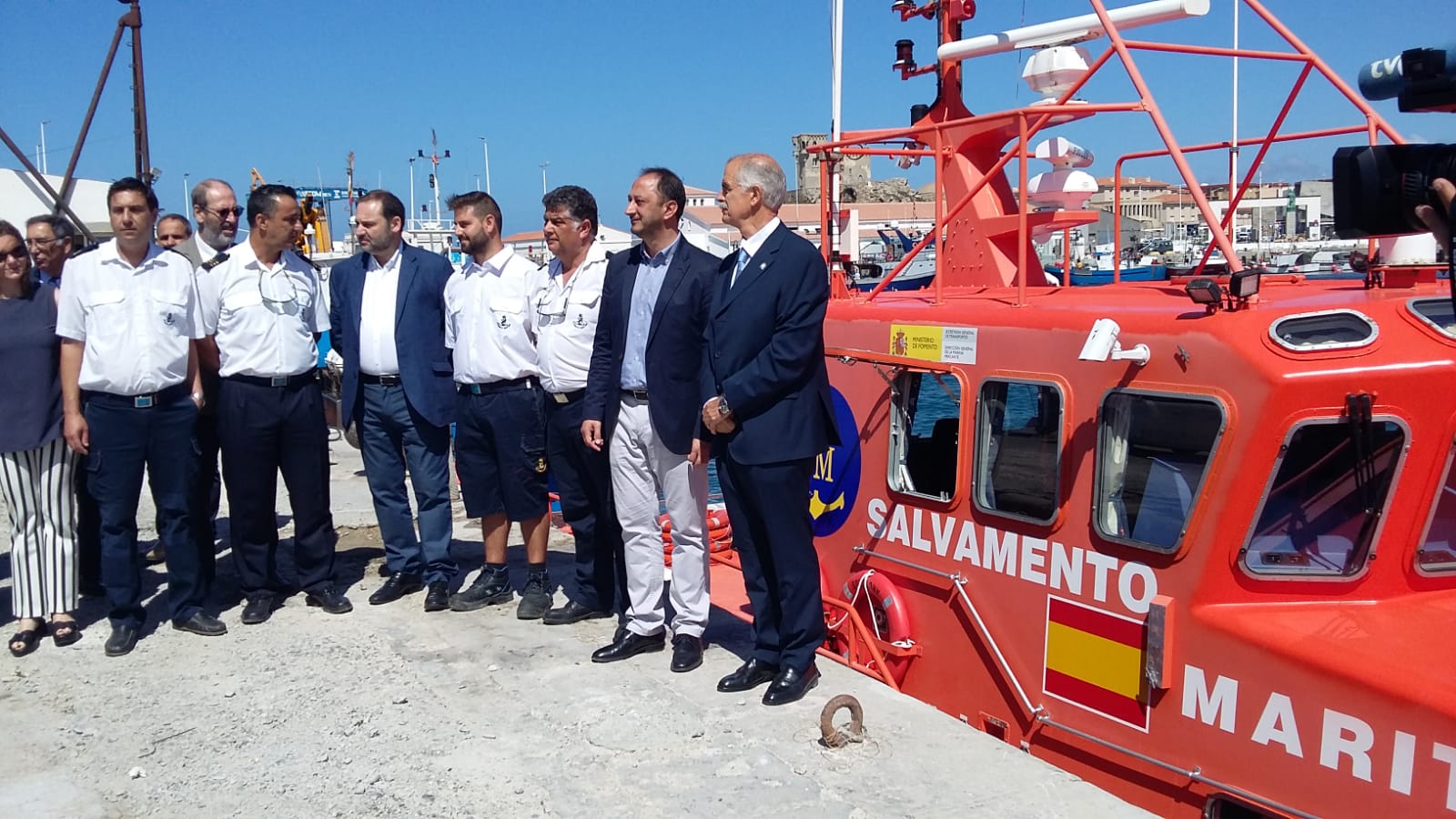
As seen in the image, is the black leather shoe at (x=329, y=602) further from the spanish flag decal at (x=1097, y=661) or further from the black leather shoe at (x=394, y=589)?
the spanish flag decal at (x=1097, y=661)

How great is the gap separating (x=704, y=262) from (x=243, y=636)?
277cm

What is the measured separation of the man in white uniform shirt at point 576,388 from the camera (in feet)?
16.8

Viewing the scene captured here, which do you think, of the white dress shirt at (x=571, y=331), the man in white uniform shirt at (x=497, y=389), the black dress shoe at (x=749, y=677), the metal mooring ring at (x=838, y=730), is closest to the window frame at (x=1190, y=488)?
the metal mooring ring at (x=838, y=730)

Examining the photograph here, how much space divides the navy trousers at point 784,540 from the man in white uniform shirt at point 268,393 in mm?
2236

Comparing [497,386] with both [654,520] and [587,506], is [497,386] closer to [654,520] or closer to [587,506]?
[587,506]

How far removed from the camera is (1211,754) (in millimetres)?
3725

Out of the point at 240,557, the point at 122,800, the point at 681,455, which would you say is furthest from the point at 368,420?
the point at 122,800

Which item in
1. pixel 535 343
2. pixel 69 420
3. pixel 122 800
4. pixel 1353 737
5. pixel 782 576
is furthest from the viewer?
pixel 535 343

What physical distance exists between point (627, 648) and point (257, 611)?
1931 mm

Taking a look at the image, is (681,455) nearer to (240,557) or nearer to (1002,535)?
(1002,535)

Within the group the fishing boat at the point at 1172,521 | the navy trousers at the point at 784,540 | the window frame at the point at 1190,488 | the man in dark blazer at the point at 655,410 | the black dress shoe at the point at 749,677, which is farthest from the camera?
the man in dark blazer at the point at 655,410

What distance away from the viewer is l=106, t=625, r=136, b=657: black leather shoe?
489 centimetres

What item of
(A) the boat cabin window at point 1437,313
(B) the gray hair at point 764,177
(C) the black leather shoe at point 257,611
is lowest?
(C) the black leather shoe at point 257,611

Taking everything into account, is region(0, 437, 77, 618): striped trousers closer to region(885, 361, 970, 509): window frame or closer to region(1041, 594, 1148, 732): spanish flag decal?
region(885, 361, 970, 509): window frame
